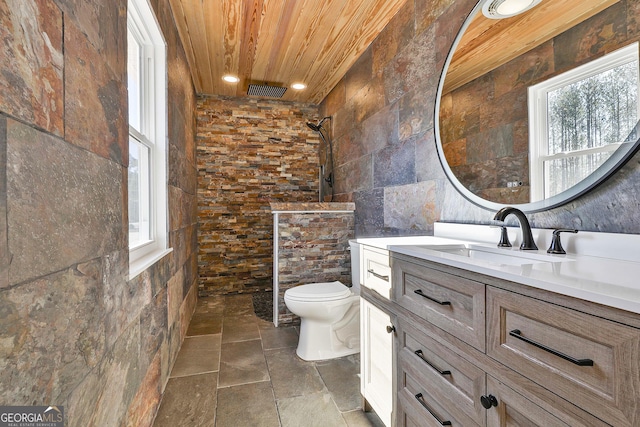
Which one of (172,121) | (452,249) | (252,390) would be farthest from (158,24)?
(252,390)

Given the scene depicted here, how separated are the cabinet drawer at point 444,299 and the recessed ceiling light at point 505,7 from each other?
121 centimetres

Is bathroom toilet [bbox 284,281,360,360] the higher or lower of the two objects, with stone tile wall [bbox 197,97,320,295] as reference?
lower

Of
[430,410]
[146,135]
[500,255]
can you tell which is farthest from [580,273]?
[146,135]

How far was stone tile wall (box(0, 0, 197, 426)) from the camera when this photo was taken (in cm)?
64

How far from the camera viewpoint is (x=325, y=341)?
235 cm

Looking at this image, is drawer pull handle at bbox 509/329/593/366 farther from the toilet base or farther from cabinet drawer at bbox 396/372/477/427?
the toilet base

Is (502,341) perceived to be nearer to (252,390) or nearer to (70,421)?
(70,421)

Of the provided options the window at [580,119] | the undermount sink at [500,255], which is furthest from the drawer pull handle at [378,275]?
the window at [580,119]

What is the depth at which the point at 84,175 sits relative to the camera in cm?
93

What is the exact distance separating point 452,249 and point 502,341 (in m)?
0.66

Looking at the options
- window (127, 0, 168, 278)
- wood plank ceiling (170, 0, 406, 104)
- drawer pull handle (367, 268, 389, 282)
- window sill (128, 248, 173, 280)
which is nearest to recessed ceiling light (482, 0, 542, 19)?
wood plank ceiling (170, 0, 406, 104)

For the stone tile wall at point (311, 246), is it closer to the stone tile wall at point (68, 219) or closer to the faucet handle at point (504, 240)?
the stone tile wall at point (68, 219)

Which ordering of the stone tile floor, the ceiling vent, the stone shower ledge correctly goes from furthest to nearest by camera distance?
1. the ceiling vent
2. the stone shower ledge
3. the stone tile floor

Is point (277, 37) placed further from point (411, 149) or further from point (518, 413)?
point (518, 413)
